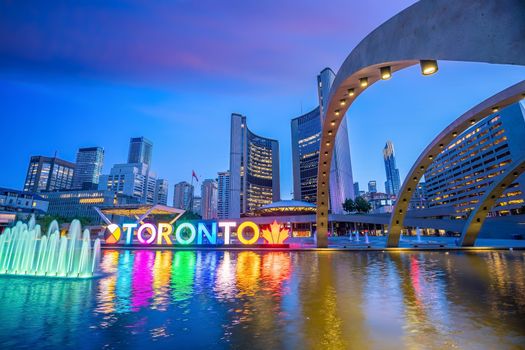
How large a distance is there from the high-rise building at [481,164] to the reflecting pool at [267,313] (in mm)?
64572

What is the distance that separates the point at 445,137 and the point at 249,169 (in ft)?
469

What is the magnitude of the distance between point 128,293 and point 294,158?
148506mm

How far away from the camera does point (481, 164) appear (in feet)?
295

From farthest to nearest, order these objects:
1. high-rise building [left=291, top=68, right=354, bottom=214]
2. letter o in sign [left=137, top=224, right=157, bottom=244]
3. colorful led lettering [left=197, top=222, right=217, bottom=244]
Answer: high-rise building [left=291, top=68, right=354, bottom=214] < letter o in sign [left=137, top=224, right=157, bottom=244] < colorful led lettering [left=197, top=222, right=217, bottom=244]

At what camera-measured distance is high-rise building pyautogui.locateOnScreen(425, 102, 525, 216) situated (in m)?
71.1

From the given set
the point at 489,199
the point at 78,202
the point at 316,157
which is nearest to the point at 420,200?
the point at 316,157

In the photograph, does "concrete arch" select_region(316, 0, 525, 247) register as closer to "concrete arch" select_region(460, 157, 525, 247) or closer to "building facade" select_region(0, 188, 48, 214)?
"concrete arch" select_region(460, 157, 525, 247)

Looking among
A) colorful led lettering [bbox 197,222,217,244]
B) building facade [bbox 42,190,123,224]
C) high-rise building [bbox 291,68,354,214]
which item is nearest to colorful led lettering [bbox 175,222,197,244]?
colorful led lettering [bbox 197,222,217,244]

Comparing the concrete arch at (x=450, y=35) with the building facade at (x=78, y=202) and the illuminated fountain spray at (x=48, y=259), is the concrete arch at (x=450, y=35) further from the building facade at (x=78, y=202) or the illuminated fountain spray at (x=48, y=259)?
the building facade at (x=78, y=202)

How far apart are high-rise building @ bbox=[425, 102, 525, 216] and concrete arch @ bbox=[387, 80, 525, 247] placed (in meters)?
42.1

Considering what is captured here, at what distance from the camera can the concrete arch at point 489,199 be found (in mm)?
24078

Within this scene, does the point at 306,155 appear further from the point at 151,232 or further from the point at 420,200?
the point at 151,232

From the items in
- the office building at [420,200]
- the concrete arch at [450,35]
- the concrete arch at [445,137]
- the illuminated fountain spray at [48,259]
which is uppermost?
the office building at [420,200]

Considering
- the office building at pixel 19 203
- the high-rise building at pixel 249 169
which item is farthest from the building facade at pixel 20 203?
the high-rise building at pixel 249 169
